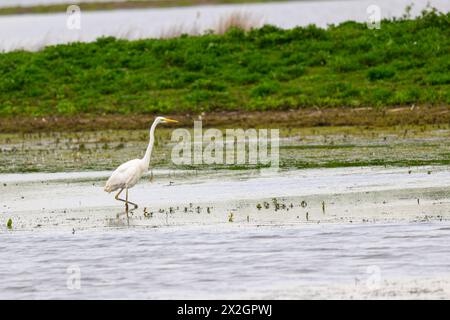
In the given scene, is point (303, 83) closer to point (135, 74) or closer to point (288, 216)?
point (135, 74)

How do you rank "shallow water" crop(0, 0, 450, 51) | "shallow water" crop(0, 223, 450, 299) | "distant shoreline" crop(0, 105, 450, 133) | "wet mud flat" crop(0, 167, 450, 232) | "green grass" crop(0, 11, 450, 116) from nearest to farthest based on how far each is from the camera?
"shallow water" crop(0, 223, 450, 299) → "wet mud flat" crop(0, 167, 450, 232) → "distant shoreline" crop(0, 105, 450, 133) → "green grass" crop(0, 11, 450, 116) → "shallow water" crop(0, 0, 450, 51)

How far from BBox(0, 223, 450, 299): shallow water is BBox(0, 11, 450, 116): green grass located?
12.5m

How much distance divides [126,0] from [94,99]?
54922 mm

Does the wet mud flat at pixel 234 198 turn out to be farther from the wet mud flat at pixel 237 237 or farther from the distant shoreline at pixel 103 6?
the distant shoreline at pixel 103 6

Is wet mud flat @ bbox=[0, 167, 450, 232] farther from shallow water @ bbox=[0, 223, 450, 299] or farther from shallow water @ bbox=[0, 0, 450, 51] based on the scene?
shallow water @ bbox=[0, 0, 450, 51]

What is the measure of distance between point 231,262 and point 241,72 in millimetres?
16659

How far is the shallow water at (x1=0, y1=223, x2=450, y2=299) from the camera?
12.0 m

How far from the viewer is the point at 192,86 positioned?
95.0 feet

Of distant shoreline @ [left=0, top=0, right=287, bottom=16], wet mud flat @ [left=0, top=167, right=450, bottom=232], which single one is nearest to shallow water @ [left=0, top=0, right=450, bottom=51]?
distant shoreline @ [left=0, top=0, right=287, bottom=16]

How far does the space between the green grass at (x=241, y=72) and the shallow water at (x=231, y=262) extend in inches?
492

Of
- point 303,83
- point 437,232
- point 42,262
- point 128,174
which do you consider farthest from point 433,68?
point 42,262

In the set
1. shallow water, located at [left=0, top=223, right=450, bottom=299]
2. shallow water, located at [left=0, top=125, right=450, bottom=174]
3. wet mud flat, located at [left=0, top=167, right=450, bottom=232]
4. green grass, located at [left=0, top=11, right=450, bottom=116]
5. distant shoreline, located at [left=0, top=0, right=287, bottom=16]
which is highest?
distant shoreline, located at [left=0, top=0, right=287, bottom=16]
